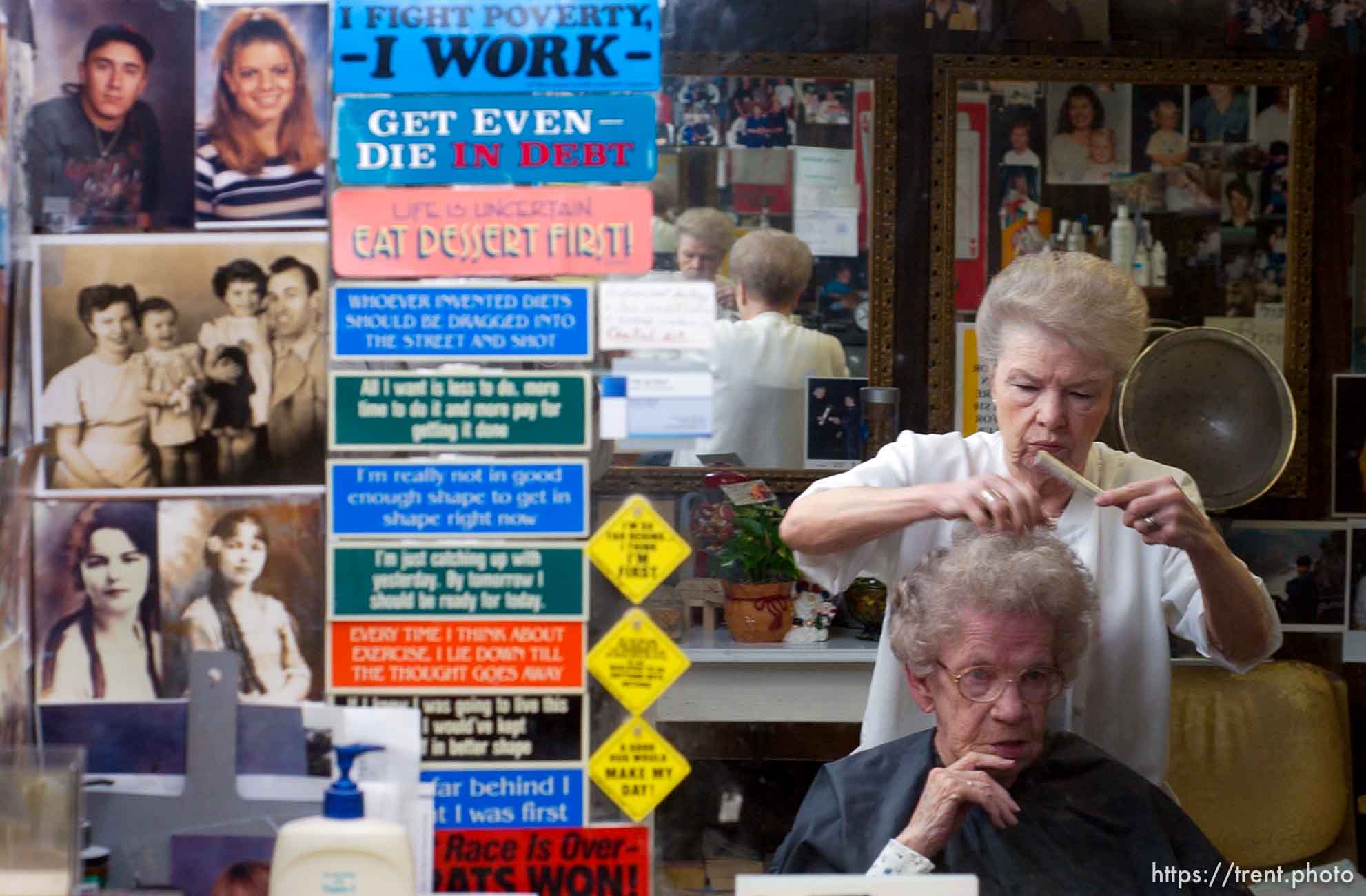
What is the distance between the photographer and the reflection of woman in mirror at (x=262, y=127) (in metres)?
1.62

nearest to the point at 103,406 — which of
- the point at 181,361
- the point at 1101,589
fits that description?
the point at 181,361

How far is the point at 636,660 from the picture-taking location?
1.63 metres

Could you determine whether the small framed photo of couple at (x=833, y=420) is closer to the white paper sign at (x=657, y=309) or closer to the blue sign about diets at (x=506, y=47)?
the white paper sign at (x=657, y=309)

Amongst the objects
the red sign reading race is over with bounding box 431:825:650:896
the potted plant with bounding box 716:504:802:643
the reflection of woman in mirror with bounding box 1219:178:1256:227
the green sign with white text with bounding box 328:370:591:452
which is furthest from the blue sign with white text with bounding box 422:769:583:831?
the reflection of woman in mirror with bounding box 1219:178:1256:227

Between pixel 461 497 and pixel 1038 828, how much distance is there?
2.58ft

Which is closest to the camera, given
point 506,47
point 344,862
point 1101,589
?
point 344,862

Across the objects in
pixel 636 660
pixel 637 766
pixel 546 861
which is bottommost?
pixel 546 861

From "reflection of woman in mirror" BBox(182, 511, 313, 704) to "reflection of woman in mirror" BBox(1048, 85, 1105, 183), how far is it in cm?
96

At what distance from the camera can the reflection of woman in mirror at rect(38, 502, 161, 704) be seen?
165 cm

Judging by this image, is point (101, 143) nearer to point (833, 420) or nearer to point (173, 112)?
point (173, 112)

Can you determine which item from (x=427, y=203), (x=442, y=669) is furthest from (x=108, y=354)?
(x=442, y=669)

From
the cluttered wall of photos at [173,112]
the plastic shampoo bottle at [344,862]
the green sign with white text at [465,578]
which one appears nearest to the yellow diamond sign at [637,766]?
the green sign with white text at [465,578]

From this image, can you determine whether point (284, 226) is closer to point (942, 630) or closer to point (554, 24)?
point (554, 24)

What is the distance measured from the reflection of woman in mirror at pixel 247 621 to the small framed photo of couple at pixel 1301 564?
105 cm
